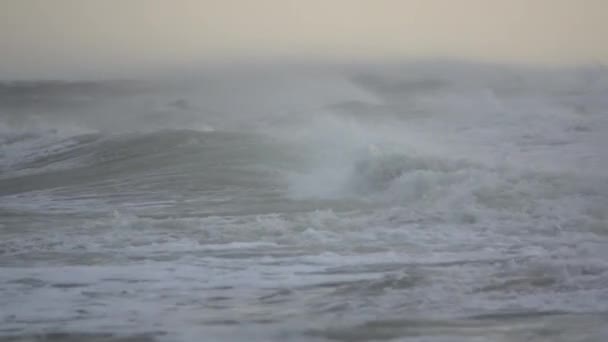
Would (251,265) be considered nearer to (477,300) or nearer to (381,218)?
(477,300)

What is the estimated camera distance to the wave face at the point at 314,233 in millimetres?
5199

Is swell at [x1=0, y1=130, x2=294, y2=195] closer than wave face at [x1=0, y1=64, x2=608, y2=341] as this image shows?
No

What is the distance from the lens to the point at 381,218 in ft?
30.3

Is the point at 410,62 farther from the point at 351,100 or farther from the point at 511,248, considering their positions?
the point at 511,248

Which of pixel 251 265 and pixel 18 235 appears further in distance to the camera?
pixel 18 235

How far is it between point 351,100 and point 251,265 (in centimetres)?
2254

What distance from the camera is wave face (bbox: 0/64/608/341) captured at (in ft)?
17.1

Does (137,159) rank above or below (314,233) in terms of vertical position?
above

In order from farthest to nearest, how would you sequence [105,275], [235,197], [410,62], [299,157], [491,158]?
[410,62] < [299,157] < [491,158] < [235,197] < [105,275]

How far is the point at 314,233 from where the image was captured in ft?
27.4

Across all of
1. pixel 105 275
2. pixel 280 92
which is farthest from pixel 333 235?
pixel 280 92

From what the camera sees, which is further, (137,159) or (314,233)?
(137,159)

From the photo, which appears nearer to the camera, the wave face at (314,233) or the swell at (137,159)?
the wave face at (314,233)

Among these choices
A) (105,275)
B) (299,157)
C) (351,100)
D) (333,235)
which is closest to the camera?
(105,275)
